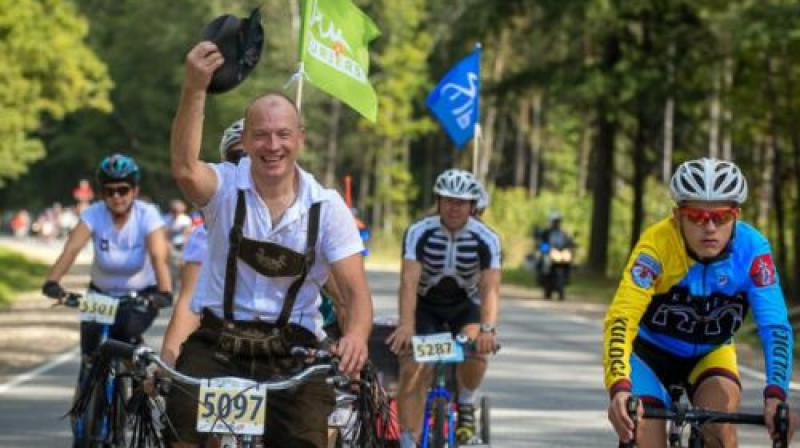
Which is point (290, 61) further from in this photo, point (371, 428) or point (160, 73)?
point (371, 428)

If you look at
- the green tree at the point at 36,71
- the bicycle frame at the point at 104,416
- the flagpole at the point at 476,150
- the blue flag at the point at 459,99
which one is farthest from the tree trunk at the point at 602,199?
the bicycle frame at the point at 104,416

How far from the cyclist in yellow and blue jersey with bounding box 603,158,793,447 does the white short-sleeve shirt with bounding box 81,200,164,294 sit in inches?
194

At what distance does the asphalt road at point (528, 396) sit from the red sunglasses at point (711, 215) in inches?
114

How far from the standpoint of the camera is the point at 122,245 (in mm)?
12062

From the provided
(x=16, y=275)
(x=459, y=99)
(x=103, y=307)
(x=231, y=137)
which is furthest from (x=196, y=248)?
(x=16, y=275)

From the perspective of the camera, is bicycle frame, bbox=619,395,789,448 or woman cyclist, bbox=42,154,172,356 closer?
bicycle frame, bbox=619,395,789,448

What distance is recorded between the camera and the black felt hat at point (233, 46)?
6.43 m

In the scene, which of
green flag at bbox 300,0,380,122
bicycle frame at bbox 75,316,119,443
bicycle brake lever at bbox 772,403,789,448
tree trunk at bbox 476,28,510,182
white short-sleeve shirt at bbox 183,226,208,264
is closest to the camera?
bicycle brake lever at bbox 772,403,789,448

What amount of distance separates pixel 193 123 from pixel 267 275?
64 centimetres

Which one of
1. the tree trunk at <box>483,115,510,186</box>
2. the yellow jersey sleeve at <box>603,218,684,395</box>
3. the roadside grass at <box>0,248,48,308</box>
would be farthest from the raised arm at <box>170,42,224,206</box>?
the tree trunk at <box>483,115,510,186</box>

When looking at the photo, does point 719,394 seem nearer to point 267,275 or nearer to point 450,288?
point 267,275

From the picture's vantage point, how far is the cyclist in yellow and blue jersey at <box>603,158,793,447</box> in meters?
7.21

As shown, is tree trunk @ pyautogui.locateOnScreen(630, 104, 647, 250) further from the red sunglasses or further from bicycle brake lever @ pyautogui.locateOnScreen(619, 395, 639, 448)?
bicycle brake lever @ pyautogui.locateOnScreen(619, 395, 639, 448)

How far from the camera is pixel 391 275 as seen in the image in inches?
1962
